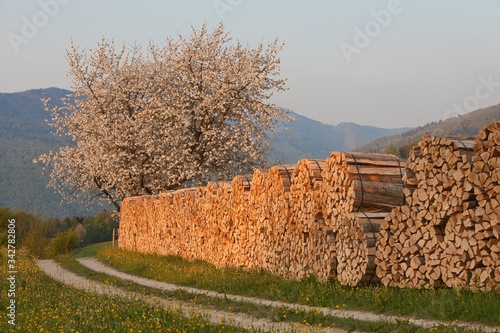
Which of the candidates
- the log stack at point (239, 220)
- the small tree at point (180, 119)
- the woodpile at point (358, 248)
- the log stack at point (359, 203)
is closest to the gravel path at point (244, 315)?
the woodpile at point (358, 248)

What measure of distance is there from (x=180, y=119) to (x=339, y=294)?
22.2 metres

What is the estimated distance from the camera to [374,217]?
46.6 feet

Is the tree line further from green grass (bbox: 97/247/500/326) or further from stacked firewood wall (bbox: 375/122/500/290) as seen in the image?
stacked firewood wall (bbox: 375/122/500/290)

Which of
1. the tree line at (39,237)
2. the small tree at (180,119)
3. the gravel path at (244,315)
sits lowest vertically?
Result: the gravel path at (244,315)

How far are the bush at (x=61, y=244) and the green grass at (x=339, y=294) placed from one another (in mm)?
14965

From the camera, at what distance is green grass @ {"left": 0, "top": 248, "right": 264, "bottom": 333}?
1056 centimetres

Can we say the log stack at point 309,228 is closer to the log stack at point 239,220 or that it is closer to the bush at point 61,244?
the log stack at point 239,220

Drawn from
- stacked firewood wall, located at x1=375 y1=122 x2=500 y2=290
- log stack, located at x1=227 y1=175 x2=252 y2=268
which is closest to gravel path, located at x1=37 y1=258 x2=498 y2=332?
stacked firewood wall, located at x1=375 y1=122 x2=500 y2=290

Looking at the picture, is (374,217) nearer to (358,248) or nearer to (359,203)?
(359,203)

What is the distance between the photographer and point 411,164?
12.8 meters

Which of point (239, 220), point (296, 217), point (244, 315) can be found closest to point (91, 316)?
point (244, 315)

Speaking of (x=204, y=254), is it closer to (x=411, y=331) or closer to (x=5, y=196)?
(x=411, y=331)

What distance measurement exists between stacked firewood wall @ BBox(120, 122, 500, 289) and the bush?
54.9 feet

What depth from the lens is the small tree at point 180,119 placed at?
33.9 metres
